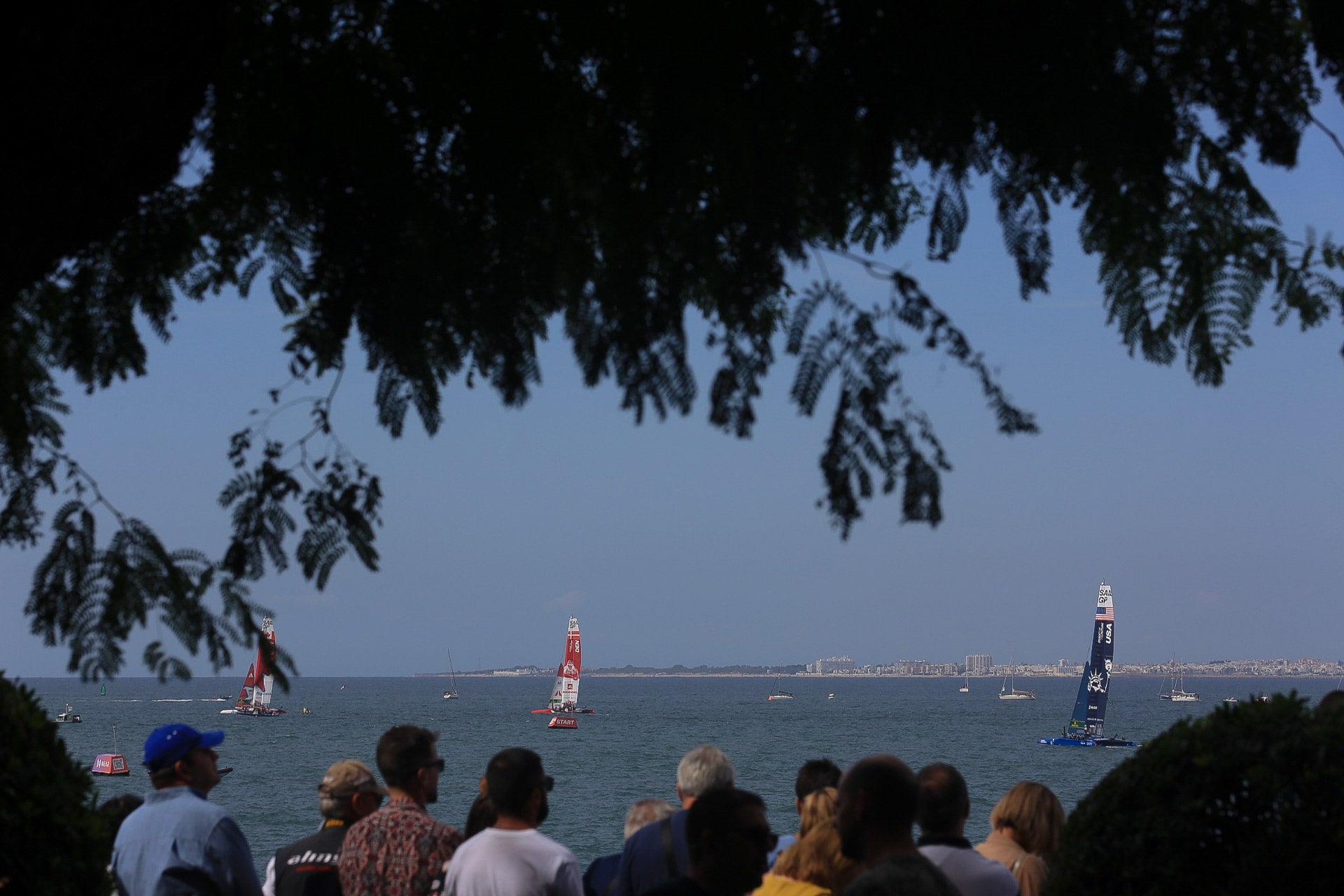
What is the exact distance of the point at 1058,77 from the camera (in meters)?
2.96

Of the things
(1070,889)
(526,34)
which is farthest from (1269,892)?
(526,34)

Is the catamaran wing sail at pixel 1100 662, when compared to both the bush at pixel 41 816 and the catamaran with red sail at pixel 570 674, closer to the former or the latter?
the catamaran with red sail at pixel 570 674

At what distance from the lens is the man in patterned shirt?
484cm

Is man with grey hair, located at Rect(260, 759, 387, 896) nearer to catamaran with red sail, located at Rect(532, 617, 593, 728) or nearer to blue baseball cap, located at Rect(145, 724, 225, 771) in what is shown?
blue baseball cap, located at Rect(145, 724, 225, 771)

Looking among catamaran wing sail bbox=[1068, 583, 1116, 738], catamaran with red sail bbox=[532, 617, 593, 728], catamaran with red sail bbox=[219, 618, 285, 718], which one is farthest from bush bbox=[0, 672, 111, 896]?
catamaran with red sail bbox=[532, 617, 593, 728]

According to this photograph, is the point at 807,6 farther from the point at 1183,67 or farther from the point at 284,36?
the point at 284,36

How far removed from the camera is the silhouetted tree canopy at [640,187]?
117 inches

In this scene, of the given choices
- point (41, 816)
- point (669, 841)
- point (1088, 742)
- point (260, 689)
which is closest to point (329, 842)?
point (669, 841)

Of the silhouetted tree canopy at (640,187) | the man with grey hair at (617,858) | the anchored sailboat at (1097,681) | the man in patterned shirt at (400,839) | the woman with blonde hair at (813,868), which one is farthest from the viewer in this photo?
the anchored sailboat at (1097,681)

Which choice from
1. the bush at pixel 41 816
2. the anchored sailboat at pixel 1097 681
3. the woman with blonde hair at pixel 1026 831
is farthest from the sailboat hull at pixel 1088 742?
the bush at pixel 41 816

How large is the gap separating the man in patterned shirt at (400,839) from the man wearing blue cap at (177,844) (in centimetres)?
Result: 38

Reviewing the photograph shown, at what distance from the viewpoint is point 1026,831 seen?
4.97 meters

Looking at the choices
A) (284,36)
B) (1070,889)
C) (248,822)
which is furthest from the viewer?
(248,822)

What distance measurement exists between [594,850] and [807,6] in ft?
121
